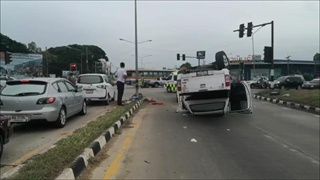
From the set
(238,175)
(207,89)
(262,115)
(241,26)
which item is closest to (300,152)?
(238,175)

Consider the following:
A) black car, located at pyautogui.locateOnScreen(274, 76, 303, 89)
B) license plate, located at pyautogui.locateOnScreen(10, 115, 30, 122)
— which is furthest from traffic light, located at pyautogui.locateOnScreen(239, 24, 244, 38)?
license plate, located at pyautogui.locateOnScreen(10, 115, 30, 122)

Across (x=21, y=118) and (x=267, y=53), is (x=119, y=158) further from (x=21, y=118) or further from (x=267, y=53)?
(x=267, y=53)

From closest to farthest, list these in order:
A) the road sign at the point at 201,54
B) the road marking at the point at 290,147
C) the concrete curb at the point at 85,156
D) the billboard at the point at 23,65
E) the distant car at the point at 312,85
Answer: the concrete curb at the point at 85,156, the road marking at the point at 290,147, the distant car at the point at 312,85, the road sign at the point at 201,54, the billboard at the point at 23,65

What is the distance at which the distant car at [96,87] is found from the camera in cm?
2331

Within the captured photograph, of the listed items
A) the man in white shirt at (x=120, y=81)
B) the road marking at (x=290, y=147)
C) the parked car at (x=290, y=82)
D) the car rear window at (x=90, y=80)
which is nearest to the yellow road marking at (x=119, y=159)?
the road marking at (x=290, y=147)

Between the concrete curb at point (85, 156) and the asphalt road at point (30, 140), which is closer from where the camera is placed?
the concrete curb at point (85, 156)

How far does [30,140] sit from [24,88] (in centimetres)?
230

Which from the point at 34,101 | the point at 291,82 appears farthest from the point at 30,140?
the point at 291,82

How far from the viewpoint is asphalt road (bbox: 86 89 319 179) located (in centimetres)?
834

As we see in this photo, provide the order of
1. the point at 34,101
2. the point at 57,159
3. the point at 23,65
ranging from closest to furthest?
the point at 57,159 → the point at 34,101 → the point at 23,65

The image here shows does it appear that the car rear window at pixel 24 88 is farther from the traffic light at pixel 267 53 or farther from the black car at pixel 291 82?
the black car at pixel 291 82

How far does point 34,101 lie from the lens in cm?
1345

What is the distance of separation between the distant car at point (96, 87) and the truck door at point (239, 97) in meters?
7.81

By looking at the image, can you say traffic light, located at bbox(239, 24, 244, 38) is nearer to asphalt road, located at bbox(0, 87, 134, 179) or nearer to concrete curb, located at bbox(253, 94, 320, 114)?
concrete curb, located at bbox(253, 94, 320, 114)
